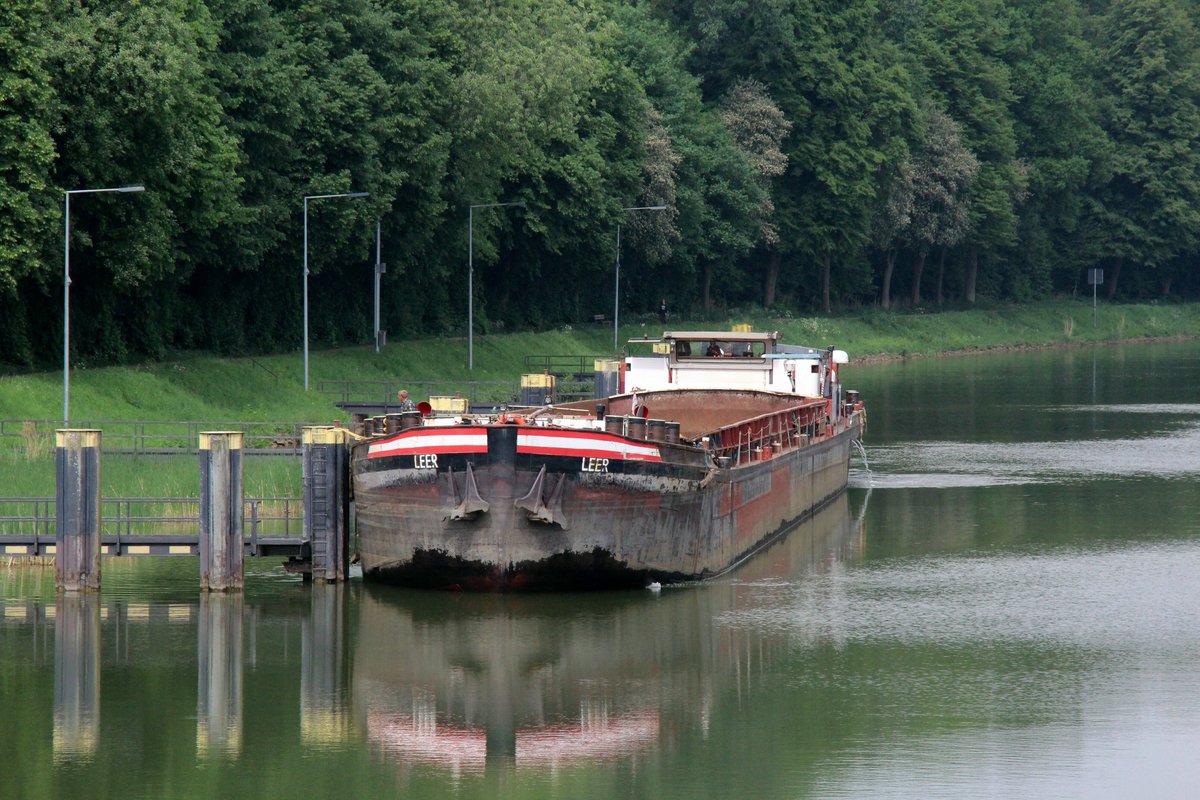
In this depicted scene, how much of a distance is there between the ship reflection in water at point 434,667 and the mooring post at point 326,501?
0.55m

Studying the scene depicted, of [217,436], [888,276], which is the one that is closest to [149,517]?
[217,436]

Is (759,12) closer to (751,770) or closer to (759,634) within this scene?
(759,634)

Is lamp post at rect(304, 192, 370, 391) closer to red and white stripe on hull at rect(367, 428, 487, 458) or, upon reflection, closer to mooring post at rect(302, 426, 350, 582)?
mooring post at rect(302, 426, 350, 582)

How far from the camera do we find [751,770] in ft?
92.0

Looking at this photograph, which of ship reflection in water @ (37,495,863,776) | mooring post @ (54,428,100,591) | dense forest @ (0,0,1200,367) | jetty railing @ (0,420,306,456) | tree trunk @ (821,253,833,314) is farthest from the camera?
tree trunk @ (821,253,833,314)

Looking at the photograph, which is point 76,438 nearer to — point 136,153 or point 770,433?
point 770,433

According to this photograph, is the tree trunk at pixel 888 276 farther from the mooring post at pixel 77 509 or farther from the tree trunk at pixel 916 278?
the mooring post at pixel 77 509

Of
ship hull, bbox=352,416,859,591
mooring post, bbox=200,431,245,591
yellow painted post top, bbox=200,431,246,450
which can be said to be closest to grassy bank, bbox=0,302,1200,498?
mooring post, bbox=200,431,245,591

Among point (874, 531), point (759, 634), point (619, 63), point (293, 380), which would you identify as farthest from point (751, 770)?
point (619, 63)

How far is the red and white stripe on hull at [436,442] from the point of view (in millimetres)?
36862

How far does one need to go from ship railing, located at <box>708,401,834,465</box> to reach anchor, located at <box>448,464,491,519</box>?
6519 millimetres

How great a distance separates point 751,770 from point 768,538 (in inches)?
756

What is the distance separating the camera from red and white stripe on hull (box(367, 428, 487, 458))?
36.9 metres

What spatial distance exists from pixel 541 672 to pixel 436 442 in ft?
17.9
